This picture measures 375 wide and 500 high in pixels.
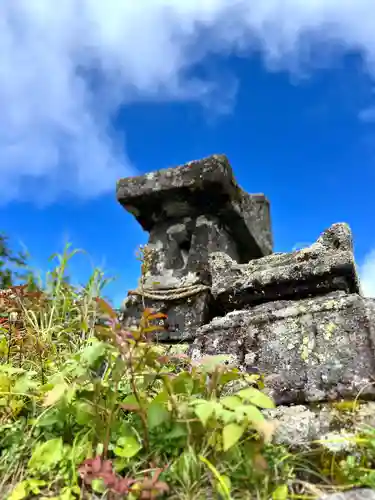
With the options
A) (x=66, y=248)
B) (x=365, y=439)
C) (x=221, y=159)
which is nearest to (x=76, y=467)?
(x=365, y=439)

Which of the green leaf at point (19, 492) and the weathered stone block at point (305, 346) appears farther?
the weathered stone block at point (305, 346)

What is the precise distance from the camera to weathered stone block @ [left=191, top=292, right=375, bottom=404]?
176cm

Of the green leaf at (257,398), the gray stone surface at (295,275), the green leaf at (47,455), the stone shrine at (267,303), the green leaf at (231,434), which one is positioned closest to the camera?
the green leaf at (231,434)

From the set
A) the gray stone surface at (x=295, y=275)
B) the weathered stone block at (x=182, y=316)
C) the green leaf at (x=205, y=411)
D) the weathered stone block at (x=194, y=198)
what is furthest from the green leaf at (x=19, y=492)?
the weathered stone block at (x=194, y=198)

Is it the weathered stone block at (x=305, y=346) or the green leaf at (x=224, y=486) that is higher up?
the weathered stone block at (x=305, y=346)

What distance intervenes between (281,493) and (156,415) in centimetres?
40

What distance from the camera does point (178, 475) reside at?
4.41 ft

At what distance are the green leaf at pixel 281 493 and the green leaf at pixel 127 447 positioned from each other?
41 centimetres

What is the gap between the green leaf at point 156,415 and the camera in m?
1.39

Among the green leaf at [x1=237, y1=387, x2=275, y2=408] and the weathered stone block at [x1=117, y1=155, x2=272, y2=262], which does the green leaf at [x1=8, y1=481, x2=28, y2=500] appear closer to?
the green leaf at [x1=237, y1=387, x2=275, y2=408]

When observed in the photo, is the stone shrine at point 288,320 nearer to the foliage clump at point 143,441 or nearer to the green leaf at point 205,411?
the foliage clump at point 143,441

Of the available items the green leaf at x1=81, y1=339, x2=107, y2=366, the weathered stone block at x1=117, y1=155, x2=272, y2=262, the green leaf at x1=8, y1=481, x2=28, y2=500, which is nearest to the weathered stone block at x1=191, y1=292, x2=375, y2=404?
the green leaf at x1=81, y1=339, x2=107, y2=366

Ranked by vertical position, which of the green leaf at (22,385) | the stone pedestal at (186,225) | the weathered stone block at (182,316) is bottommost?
the green leaf at (22,385)

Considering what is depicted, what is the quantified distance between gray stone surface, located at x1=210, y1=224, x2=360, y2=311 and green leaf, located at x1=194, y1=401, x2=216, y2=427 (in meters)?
1.14
